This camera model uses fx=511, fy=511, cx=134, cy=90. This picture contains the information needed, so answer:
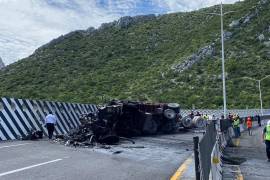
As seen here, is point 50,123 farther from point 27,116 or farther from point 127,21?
point 127,21

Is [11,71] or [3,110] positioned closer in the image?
[3,110]

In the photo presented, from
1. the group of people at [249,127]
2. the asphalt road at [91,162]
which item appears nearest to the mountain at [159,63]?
the group of people at [249,127]

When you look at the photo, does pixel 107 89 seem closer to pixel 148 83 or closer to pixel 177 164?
pixel 148 83

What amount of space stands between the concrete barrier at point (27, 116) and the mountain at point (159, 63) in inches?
1455

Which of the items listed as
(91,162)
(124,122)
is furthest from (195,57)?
(91,162)

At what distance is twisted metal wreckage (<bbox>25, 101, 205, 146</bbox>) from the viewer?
21.4 metres

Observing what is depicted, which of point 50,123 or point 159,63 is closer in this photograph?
point 50,123

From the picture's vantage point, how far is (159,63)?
3307 inches

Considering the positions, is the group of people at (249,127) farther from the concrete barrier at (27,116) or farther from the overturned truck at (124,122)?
the concrete barrier at (27,116)

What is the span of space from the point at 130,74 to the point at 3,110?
59.8 meters

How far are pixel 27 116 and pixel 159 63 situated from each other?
61.2 meters

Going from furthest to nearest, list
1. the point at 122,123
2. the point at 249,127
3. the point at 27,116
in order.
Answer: the point at 249,127, the point at 122,123, the point at 27,116

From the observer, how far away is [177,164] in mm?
14055

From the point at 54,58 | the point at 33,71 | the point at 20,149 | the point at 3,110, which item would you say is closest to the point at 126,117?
the point at 3,110
